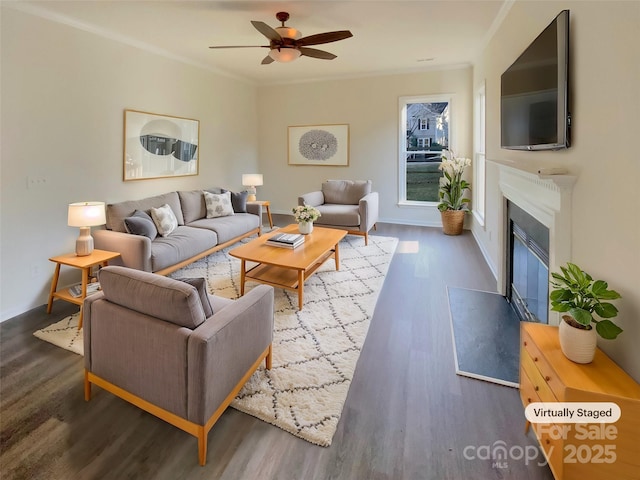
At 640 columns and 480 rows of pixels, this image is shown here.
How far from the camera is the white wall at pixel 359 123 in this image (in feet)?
20.0

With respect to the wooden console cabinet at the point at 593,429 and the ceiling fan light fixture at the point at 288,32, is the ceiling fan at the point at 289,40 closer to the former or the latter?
the ceiling fan light fixture at the point at 288,32

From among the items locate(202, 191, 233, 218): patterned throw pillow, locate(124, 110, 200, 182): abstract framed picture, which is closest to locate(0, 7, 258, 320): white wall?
locate(124, 110, 200, 182): abstract framed picture

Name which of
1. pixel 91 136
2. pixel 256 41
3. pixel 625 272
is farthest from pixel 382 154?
pixel 625 272

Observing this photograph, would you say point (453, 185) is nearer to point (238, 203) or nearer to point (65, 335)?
point (238, 203)

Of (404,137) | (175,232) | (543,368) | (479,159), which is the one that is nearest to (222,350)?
(543,368)

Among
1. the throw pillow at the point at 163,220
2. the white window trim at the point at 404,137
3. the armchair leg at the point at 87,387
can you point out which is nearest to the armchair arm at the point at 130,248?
the throw pillow at the point at 163,220

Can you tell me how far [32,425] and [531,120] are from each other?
11.5 ft

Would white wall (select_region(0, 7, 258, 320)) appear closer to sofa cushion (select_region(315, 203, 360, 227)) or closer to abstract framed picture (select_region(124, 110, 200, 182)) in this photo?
abstract framed picture (select_region(124, 110, 200, 182))

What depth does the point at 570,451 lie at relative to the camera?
1304 mm

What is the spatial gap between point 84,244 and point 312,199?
327cm

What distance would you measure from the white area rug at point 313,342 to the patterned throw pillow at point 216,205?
82cm

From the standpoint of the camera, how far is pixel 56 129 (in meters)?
3.47

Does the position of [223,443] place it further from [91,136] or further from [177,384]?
[91,136]

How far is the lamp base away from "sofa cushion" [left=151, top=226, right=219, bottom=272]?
54 cm
